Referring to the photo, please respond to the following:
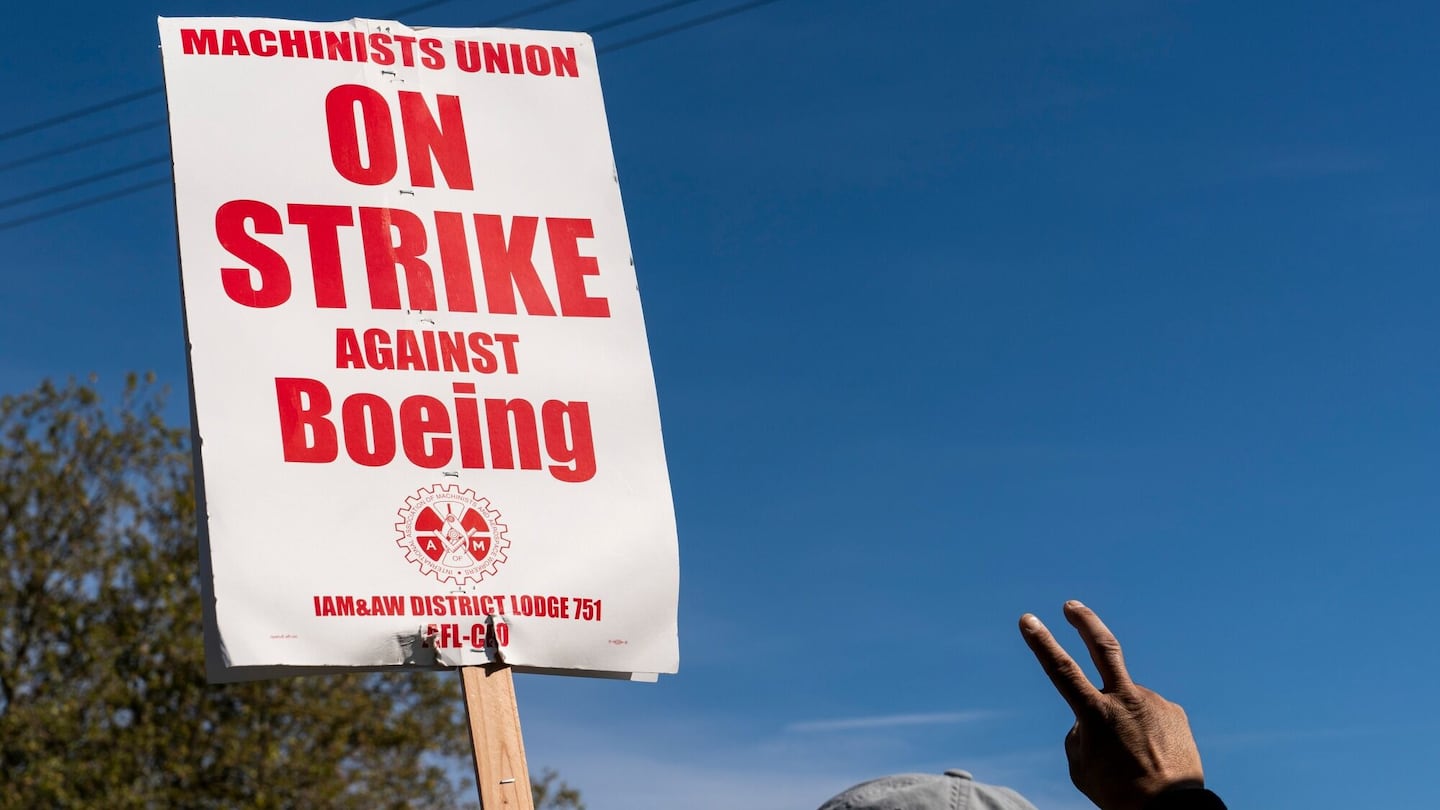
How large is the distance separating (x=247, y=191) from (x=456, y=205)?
20.4 inches

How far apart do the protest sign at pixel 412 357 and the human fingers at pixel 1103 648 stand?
1.74 meters

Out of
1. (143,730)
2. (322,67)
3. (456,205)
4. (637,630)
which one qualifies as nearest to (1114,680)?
(637,630)

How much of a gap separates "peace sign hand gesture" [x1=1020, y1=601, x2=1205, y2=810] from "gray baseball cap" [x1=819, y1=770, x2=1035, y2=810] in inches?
15.2

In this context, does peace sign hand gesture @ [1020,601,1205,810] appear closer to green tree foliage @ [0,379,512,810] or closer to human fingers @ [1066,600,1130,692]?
human fingers @ [1066,600,1130,692]

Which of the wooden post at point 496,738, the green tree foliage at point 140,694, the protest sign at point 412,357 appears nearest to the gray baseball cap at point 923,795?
the wooden post at point 496,738

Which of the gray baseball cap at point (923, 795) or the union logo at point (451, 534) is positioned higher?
the union logo at point (451, 534)

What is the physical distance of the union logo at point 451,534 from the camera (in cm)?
368

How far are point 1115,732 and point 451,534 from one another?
77.2 inches

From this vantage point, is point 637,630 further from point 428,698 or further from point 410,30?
point 428,698

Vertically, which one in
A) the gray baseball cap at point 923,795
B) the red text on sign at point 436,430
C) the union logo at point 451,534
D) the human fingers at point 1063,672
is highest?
the red text on sign at point 436,430

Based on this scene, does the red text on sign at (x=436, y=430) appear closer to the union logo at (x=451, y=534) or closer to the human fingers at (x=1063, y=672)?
the union logo at (x=451, y=534)

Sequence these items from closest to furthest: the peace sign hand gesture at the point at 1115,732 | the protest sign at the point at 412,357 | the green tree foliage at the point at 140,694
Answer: the peace sign hand gesture at the point at 1115,732, the protest sign at the point at 412,357, the green tree foliage at the point at 140,694

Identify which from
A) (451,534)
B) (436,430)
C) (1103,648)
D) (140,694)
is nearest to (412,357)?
(436,430)

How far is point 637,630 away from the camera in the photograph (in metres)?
3.85
